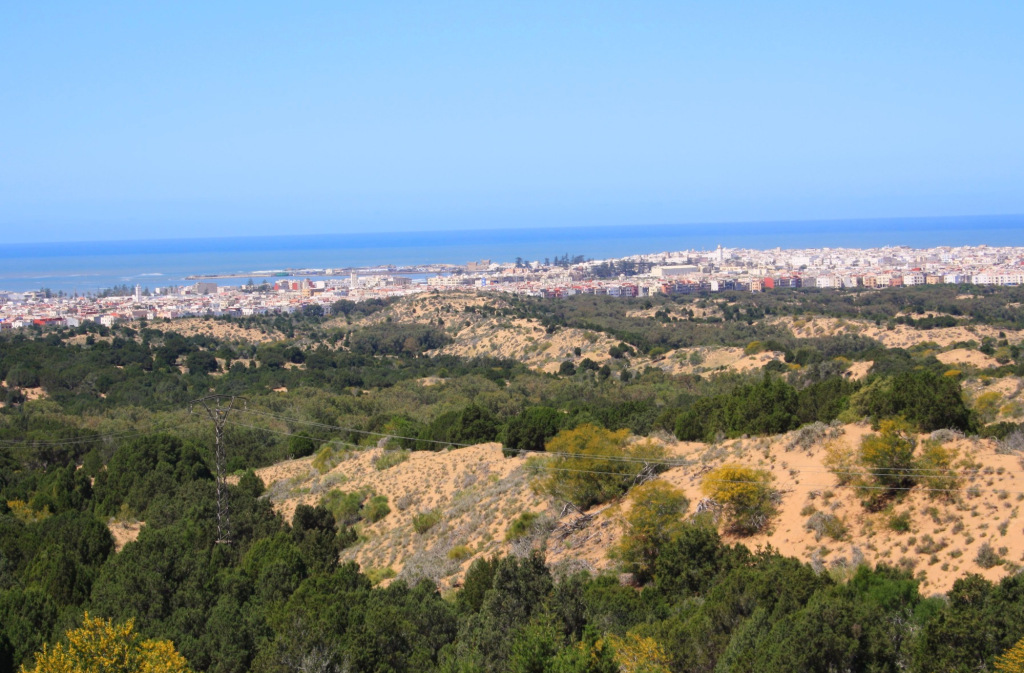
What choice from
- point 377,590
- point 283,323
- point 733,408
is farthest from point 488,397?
point 283,323

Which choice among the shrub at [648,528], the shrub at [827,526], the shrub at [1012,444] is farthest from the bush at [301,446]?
the shrub at [1012,444]

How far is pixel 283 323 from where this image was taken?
307 ft

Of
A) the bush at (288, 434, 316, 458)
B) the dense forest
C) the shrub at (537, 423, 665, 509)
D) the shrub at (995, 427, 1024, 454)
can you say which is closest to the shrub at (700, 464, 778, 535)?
the dense forest

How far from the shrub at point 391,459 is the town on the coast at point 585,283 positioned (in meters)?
69.5

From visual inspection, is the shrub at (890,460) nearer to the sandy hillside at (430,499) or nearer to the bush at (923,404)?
the bush at (923,404)

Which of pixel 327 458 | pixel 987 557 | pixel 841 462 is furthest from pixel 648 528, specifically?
pixel 327 458

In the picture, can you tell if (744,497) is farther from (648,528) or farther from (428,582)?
(428,582)

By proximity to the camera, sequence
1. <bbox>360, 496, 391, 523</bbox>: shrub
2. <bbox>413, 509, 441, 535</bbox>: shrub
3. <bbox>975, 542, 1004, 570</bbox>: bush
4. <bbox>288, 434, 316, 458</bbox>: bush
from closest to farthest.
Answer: <bbox>975, 542, 1004, 570</bbox>: bush, <bbox>413, 509, 441, 535</bbox>: shrub, <bbox>360, 496, 391, 523</bbox>: shrub, <bbox>288, 434, 316, 458</bbox>: bush

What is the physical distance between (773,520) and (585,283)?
126118 mm

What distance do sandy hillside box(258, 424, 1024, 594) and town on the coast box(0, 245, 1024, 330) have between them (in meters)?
73.4

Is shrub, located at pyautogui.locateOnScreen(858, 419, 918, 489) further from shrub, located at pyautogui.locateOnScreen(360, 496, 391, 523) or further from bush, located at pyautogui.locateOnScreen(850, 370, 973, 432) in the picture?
shrub, located at pyautogui.locateOnScreen(360, 496, 391, 523)

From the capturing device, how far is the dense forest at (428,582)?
12.2 metres

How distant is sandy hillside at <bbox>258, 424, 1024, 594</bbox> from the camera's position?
15.5m

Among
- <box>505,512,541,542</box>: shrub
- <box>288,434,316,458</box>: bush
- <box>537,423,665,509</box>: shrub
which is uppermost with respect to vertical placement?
<box>537,423,665,509</box>: shrub
